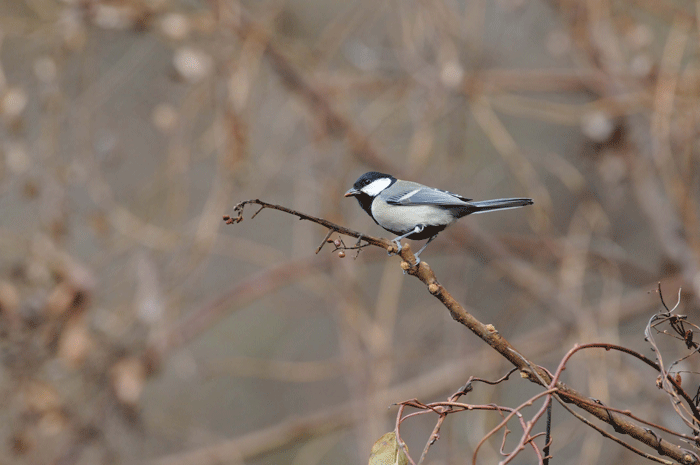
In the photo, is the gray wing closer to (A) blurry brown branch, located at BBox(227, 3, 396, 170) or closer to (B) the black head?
(B) the black head

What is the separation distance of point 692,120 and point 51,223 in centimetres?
277

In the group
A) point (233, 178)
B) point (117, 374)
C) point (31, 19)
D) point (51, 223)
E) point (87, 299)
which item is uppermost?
point (31, 19)

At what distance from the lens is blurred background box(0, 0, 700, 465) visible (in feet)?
7.98

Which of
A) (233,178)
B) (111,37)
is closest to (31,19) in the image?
(111,37)

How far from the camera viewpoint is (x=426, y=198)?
1.32 metres

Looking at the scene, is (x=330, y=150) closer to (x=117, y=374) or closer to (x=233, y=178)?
(x=233, y=178)

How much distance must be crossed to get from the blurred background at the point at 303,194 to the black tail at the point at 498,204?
1.36 meters

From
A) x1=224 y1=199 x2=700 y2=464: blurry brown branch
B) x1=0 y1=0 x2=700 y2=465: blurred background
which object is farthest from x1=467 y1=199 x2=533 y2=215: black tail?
x1=0 y1=0 x2=700 y2=465: blurred background

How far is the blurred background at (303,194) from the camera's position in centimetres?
243

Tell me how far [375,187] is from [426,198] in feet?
0.67

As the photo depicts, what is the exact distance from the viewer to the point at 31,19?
111 inches

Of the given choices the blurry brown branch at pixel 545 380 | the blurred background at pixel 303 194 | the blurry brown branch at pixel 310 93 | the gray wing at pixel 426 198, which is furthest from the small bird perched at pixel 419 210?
the blurry brown branch at pixel 310 93

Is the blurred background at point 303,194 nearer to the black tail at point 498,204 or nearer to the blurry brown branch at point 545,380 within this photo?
the black tail at point 498,204

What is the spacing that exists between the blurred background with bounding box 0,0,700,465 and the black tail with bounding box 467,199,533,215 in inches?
53.5
